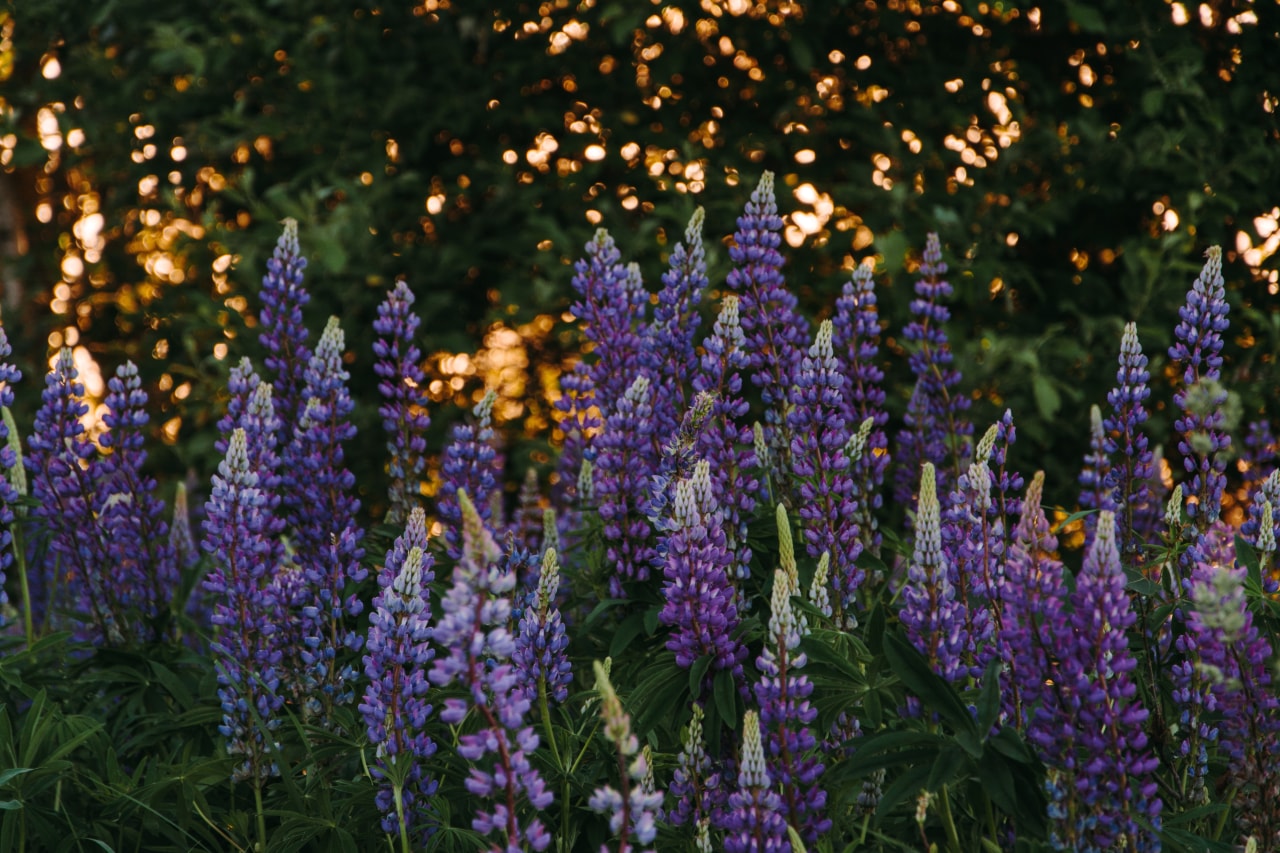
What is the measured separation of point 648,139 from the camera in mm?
5625

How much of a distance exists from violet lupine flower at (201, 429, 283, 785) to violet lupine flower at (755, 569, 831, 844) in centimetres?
113

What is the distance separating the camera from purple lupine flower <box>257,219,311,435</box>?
346 centimetres

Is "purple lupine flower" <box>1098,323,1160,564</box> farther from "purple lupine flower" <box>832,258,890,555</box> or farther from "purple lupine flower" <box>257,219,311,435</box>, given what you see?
"purple lupine flower" <box>257,219,311,435</box>

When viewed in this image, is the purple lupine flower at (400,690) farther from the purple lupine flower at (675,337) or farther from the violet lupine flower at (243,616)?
the purple lupine flower at (675,337)

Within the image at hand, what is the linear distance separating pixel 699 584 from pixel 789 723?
28cm

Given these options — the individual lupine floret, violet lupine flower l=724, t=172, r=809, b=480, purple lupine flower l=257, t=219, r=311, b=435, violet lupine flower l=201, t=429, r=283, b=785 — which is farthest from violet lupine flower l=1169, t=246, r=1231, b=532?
purple lupine flower l=257, t=219, r=311, b=435

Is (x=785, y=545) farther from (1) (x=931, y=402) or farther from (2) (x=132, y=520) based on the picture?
(2) (x=132, y=520)

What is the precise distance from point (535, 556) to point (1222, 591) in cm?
150

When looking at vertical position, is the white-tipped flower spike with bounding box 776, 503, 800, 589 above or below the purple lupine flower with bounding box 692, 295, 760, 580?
above

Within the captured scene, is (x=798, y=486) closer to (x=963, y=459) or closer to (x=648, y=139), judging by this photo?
(x=963, y=459)

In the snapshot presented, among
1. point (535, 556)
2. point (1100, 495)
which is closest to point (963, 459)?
point (1100, 495)

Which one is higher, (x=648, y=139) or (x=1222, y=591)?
(x=1222, y=591)

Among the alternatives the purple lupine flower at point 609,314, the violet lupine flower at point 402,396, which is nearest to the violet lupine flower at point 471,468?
the violet lupine flower at point 402,396

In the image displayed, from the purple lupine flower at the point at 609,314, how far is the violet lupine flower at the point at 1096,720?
1.44m
